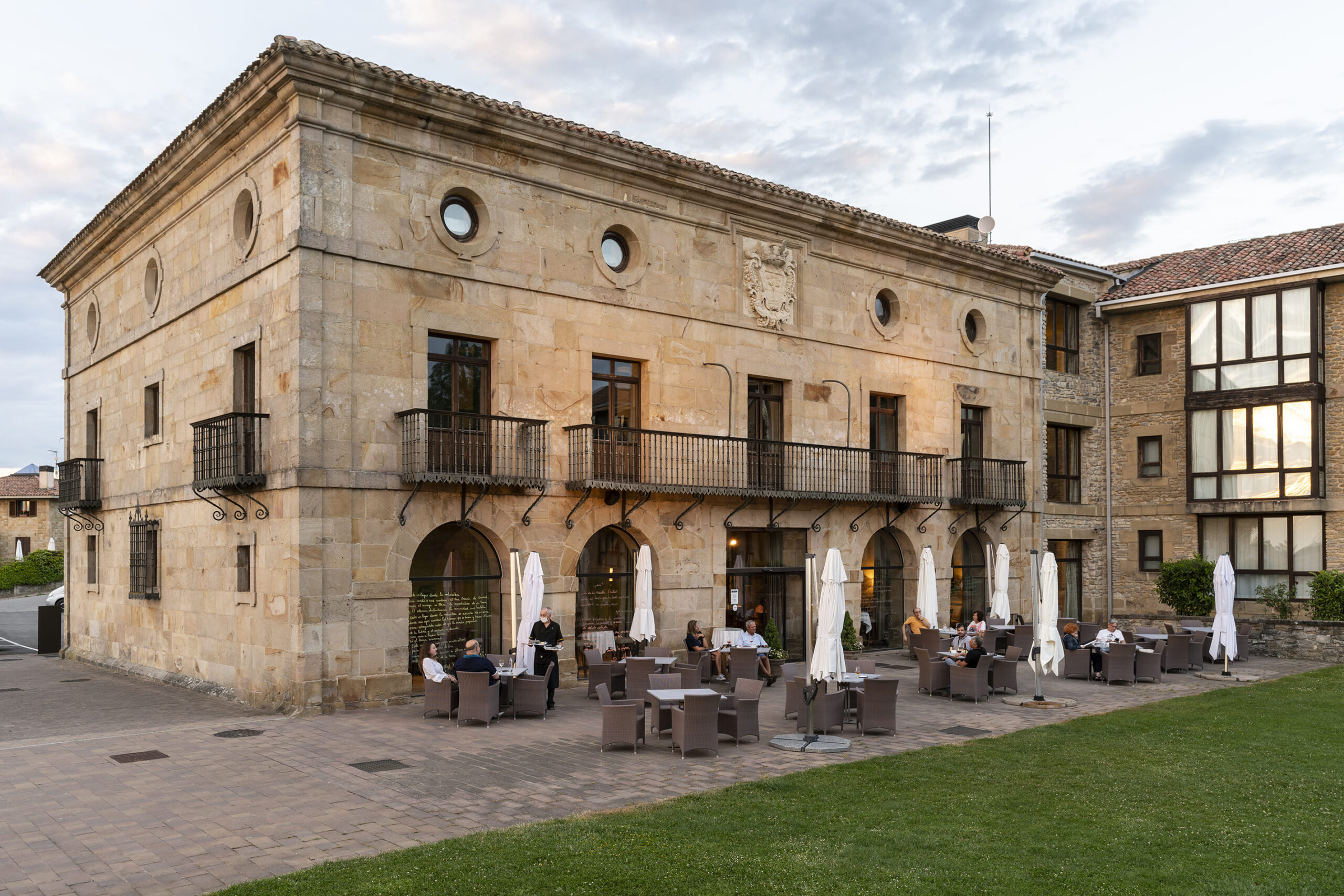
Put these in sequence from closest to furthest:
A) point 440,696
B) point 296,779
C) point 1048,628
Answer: point 296,779
point 440,696
point 1048,628

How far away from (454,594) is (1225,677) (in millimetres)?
14368

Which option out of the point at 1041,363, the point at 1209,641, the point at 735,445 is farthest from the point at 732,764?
the point at 1041,363

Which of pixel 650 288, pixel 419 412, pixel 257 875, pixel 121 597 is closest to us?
pixel 257 875

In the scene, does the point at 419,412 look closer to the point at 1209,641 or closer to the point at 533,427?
the point at 533,427

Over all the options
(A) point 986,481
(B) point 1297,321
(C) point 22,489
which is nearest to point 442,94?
(A) point 986,481

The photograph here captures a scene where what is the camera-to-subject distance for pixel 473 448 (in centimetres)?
1712

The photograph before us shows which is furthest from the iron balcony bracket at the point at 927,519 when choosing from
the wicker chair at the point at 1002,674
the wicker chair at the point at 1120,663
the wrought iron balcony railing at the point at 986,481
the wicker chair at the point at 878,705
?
the wicker chair at the point at 878,705

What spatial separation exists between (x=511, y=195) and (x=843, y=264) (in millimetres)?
8577

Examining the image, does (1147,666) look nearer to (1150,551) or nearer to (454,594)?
(1150,551)

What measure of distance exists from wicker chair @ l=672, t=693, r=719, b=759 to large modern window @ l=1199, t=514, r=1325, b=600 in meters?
20.5

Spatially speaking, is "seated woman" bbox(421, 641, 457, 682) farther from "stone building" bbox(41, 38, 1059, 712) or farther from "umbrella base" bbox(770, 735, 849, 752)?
"umbrella base" bbox(770, 735, 849, 752)

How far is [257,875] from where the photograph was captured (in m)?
7.74

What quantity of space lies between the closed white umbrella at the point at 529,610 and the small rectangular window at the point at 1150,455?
69.9ft

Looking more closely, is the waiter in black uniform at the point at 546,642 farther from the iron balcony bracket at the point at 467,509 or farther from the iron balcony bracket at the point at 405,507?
the iron balcony bracket at the point at 405,507
